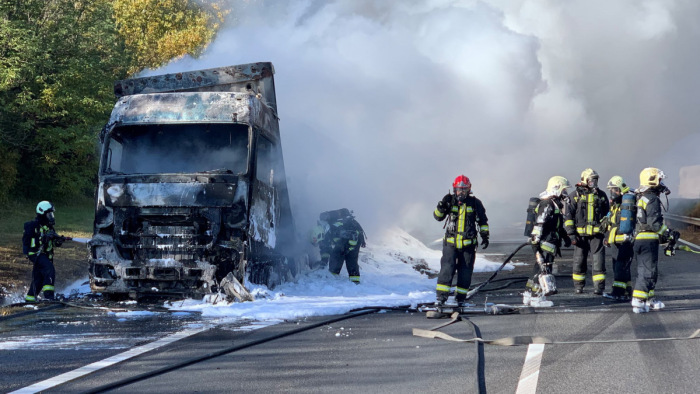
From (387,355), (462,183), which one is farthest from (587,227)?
(387,355)

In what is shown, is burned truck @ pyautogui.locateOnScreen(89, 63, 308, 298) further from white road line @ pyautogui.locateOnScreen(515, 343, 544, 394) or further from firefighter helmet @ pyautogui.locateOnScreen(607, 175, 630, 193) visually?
firefighter helmet @ pyautogui.locateOnScreen(607, 175, 630, 193)

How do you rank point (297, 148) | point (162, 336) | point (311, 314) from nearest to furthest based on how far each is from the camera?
point (162, 336) < point (311, 314) < point (297, 148)

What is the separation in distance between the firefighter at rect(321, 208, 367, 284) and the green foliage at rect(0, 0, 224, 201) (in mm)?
13207

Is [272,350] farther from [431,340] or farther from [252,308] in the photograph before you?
[252,308]

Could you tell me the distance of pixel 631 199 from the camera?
406 inches

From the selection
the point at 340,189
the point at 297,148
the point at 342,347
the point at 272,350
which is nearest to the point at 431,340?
the point at 342,347

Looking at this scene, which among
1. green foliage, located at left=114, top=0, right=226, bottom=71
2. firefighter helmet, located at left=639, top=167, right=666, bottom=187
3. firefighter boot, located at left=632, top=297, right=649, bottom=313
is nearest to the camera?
firefighter boot, located at left=632, top=297, right=649, bottom=313

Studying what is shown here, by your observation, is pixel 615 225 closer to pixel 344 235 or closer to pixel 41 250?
pixel 344 235

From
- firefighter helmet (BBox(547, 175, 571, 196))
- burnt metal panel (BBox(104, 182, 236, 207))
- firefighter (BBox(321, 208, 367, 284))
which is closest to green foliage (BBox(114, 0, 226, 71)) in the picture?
firefighter (BBox(321, 208, 367, 284))

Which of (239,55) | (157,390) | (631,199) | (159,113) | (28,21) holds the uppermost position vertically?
(28,21)

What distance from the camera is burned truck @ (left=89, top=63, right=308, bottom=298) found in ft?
→ 34.3

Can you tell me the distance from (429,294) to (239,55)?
700cm

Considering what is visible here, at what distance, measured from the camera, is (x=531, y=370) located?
6.13m

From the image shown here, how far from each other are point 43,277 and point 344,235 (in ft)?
16.0
